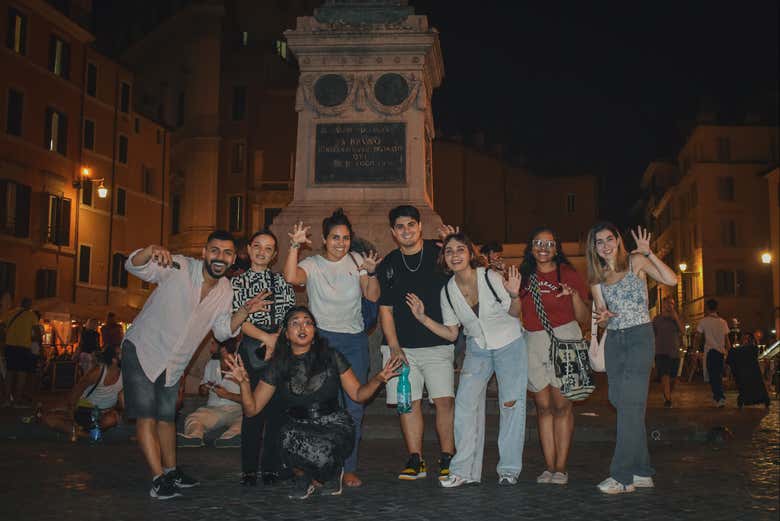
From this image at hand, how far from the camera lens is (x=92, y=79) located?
132 ft

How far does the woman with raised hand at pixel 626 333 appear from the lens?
6.59 m

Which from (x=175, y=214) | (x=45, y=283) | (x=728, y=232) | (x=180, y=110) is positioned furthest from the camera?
(x=728, y=232)

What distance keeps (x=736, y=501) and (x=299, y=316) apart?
10.8 feet

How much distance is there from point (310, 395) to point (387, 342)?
3.31ft

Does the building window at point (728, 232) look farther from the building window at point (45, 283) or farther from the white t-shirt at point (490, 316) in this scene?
the white t-shirt at point (490, 316)

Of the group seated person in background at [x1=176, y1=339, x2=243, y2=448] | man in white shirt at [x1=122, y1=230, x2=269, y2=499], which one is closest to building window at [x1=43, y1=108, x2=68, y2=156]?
seated person in background at [x1=176, y1=339, x2=243, y2=448]

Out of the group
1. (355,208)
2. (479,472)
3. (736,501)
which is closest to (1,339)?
(355,208)

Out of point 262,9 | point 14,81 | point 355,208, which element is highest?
point 262,9

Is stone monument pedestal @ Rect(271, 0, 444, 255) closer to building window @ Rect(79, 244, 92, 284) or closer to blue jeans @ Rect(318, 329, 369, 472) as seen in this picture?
blue jeans @ Rect(318, 329, 369, 472)

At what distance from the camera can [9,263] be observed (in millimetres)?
32875

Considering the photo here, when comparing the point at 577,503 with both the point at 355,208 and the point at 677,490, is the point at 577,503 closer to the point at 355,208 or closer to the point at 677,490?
the point at 677,490

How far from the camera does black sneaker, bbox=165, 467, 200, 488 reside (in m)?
6.47

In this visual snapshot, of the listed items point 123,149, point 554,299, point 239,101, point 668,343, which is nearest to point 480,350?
point 554,299

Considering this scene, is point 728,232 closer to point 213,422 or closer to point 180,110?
point 180,110
